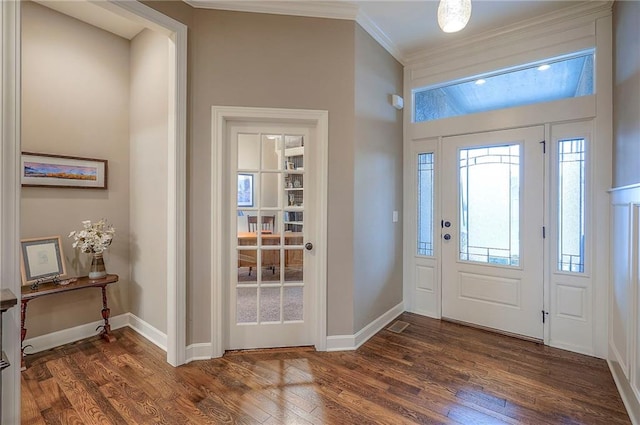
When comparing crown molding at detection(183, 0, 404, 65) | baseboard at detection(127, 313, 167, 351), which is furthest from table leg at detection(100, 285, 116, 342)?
crown molding at detection(183, 0, 404, 65)

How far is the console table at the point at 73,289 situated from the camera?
2.33 m

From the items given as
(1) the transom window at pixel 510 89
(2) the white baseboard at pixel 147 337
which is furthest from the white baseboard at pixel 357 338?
(1) the transom window at pixel 510 89

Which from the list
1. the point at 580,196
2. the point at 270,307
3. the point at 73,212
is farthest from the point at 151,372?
the point at 580,196

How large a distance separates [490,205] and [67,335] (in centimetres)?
427

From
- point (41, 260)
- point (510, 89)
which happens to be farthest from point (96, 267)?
point (510, 89)

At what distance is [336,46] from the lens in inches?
102

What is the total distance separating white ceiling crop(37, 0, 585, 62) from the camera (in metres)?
2.45

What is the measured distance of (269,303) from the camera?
2.62 metres

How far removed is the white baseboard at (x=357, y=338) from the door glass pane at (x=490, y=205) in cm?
112

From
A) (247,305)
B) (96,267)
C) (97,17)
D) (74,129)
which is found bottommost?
(247,305)

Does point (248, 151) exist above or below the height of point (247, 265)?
above

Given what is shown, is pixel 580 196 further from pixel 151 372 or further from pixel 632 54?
pixel 151 372

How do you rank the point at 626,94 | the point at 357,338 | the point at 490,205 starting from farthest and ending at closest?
the point at 490,205
the point at 357,338
the point at 626,94

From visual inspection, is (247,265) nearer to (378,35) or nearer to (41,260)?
(41,260)
